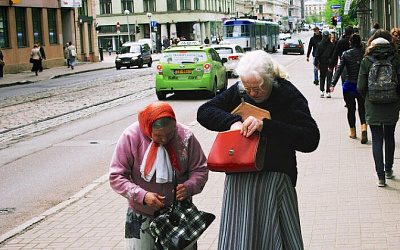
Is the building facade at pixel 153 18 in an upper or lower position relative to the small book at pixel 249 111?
upper

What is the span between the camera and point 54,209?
8.25m

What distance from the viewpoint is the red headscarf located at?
399 cm

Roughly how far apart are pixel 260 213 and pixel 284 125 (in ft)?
1.70

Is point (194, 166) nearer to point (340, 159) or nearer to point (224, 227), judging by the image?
point (224, 227)

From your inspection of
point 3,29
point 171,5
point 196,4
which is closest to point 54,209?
point 3,29

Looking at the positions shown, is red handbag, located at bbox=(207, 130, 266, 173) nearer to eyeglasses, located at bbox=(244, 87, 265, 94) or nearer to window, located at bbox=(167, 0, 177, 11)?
eyeglasses, located at bbox=(244, 87, 265, 94)

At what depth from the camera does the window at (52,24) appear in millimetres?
50572

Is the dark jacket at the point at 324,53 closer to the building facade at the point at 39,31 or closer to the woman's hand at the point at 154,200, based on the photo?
the woman's hand at the point at 154,200

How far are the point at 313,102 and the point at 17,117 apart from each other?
7918 mm

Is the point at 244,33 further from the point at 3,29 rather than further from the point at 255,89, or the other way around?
the point at 255,89

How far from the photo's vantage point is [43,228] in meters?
7.42

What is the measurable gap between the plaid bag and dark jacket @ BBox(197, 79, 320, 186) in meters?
0.49

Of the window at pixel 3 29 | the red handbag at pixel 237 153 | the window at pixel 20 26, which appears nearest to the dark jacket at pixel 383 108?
the red handbag at pixel 237 153

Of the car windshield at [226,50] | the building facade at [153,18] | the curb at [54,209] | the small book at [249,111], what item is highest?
the building facade at [153,18]
